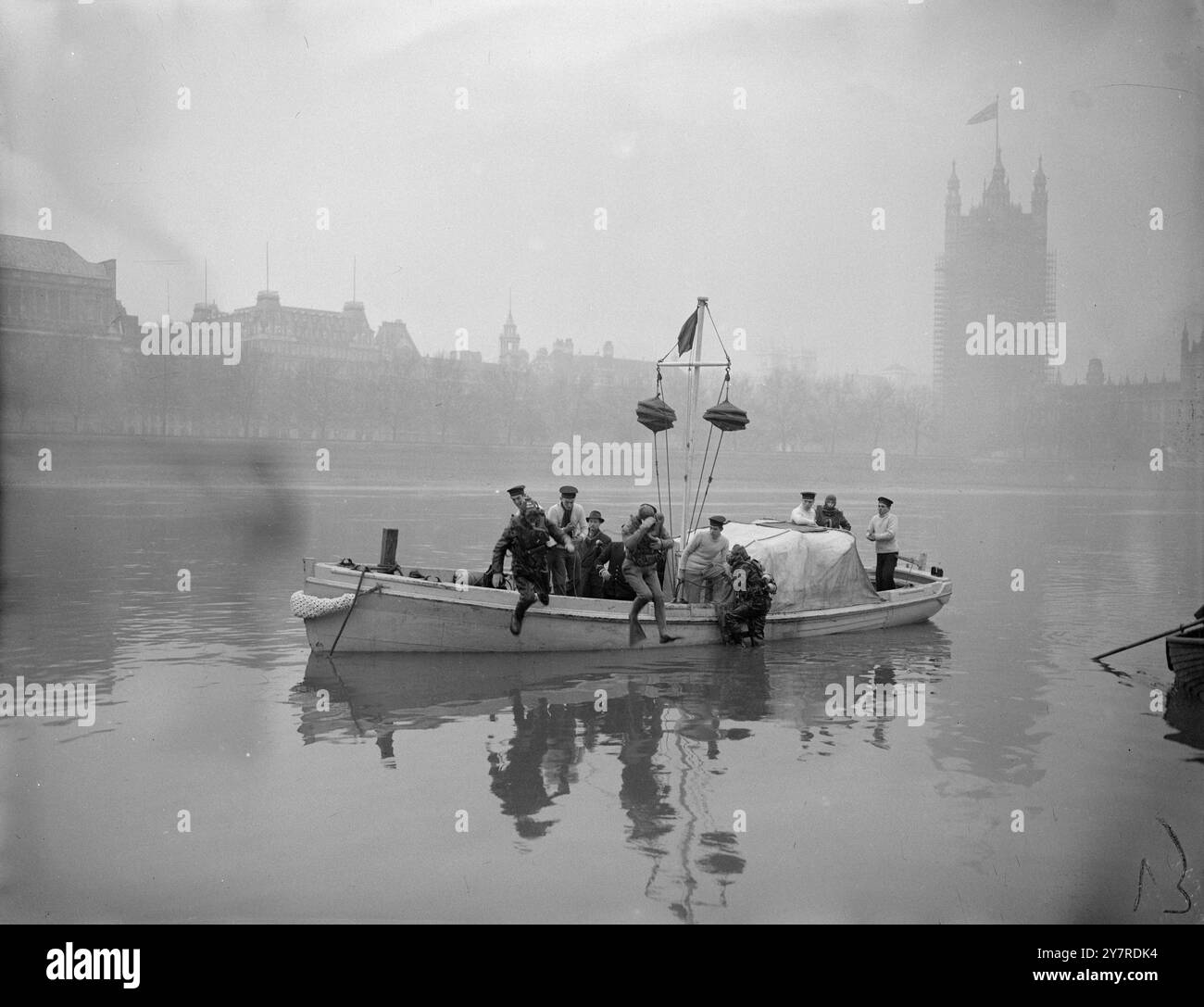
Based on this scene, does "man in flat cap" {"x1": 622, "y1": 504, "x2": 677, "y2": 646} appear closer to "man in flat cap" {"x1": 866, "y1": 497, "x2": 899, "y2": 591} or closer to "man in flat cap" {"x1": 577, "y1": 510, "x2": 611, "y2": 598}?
"man in flat cap" {"x1": 577, "y1": 510, "x2": 611, "y2": 598}

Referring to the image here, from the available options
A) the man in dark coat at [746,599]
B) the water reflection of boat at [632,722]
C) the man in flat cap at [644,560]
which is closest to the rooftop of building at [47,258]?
the water reflection of boat at [632,722]

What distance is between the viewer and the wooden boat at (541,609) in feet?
45.6

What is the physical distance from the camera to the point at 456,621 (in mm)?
14039

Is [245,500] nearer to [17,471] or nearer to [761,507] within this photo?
[17,471]

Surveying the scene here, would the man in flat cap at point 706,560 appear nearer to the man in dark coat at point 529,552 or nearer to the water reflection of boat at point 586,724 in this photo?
the water reflection of boat at point 586,724

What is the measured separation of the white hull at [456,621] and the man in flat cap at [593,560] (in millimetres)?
744

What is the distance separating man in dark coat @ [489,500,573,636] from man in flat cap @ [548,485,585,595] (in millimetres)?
361

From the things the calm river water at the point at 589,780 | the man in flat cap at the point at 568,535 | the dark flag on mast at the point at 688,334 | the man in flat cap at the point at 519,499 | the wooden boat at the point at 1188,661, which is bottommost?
the calm river water at the point at 589,780

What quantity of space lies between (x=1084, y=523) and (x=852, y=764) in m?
42.6

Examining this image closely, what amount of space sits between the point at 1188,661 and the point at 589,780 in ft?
24.0

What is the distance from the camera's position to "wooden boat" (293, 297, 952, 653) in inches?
547

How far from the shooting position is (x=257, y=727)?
11.0 meters

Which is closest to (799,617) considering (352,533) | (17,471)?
(352,533)

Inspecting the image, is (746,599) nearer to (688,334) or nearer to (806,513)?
(806,513)
